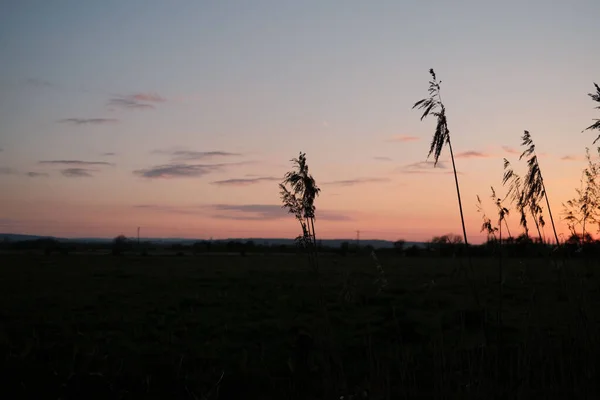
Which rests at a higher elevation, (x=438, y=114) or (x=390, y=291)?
(x=438, y=114)

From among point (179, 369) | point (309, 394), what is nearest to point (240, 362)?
point (179, 369)

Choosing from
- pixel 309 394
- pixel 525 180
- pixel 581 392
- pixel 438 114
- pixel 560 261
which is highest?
pixel 438 114

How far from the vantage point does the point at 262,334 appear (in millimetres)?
12664

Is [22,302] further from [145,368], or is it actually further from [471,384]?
[471,384]

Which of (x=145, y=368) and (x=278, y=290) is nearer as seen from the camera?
(x=145, y=368)

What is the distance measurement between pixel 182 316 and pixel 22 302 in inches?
306

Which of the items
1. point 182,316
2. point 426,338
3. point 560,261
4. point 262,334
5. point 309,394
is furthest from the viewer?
point 182,316

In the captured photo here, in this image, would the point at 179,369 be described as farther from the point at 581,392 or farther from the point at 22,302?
the point at 22,302

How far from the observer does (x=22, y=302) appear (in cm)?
1980

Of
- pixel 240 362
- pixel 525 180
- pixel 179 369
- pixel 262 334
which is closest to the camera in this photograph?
pixel 525 180

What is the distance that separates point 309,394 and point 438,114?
504cm

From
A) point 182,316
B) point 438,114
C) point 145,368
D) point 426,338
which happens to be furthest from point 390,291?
point 438,114

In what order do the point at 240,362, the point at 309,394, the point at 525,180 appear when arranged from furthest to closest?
the point at 240,362, the point at 309,394, the point at 525,180

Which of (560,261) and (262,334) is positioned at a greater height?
(560,261)
